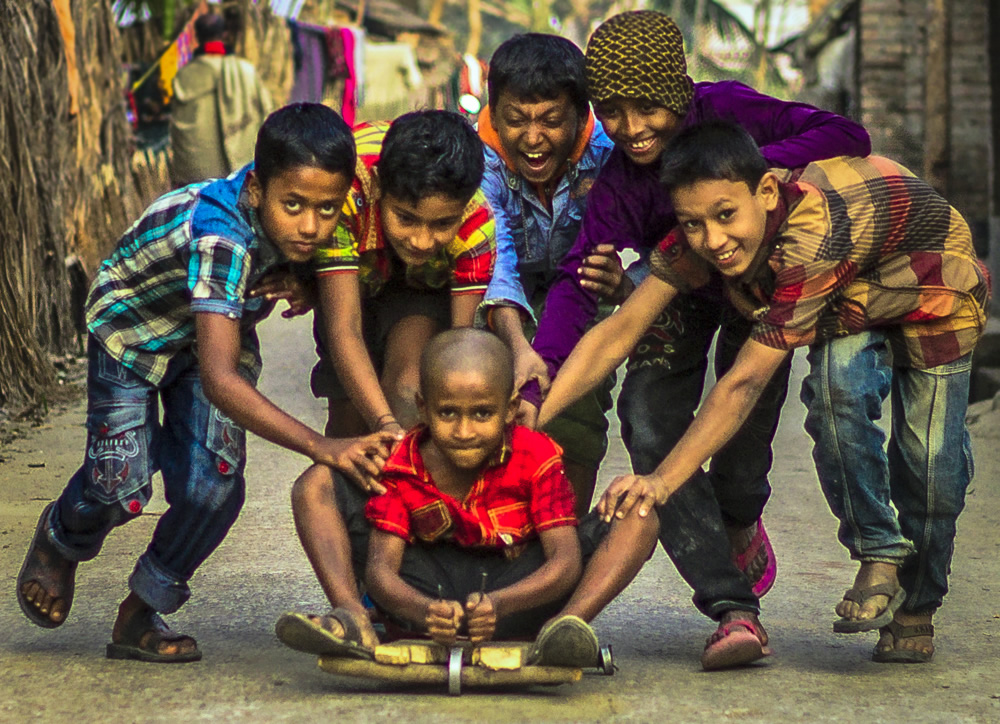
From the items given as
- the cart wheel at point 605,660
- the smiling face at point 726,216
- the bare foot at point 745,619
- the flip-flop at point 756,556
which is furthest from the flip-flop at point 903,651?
the smiling face at point 726,216

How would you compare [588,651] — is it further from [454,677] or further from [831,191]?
[831,191]

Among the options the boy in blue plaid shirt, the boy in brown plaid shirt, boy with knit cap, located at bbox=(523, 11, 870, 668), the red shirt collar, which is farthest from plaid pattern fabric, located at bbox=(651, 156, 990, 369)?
the red shirt collar

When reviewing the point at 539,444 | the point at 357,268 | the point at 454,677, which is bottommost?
the point at 454,677

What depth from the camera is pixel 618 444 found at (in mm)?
6387

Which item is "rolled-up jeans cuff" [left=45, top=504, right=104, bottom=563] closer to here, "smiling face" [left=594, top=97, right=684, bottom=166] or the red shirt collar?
"smiling face" [left=594, top=97, right=684, bottom=166]

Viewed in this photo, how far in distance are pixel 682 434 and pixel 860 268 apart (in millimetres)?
619

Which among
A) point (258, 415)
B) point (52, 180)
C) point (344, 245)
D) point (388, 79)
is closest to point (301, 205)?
point (344, 245)

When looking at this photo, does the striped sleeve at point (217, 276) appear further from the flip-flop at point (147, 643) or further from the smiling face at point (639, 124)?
the smiling face at point (639, 124)

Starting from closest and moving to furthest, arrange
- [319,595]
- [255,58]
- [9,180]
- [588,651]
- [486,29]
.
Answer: [588,651]
[319,595]
[9,180]
[255,58]
[486,29]

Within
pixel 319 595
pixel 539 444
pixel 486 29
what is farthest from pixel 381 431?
pixel 486 29

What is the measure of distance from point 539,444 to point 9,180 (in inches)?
157

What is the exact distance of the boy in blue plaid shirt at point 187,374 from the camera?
Result: 3.13 metres

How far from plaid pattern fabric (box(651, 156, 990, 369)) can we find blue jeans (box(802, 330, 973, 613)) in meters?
0.06

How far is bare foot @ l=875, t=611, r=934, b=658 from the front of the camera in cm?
337
